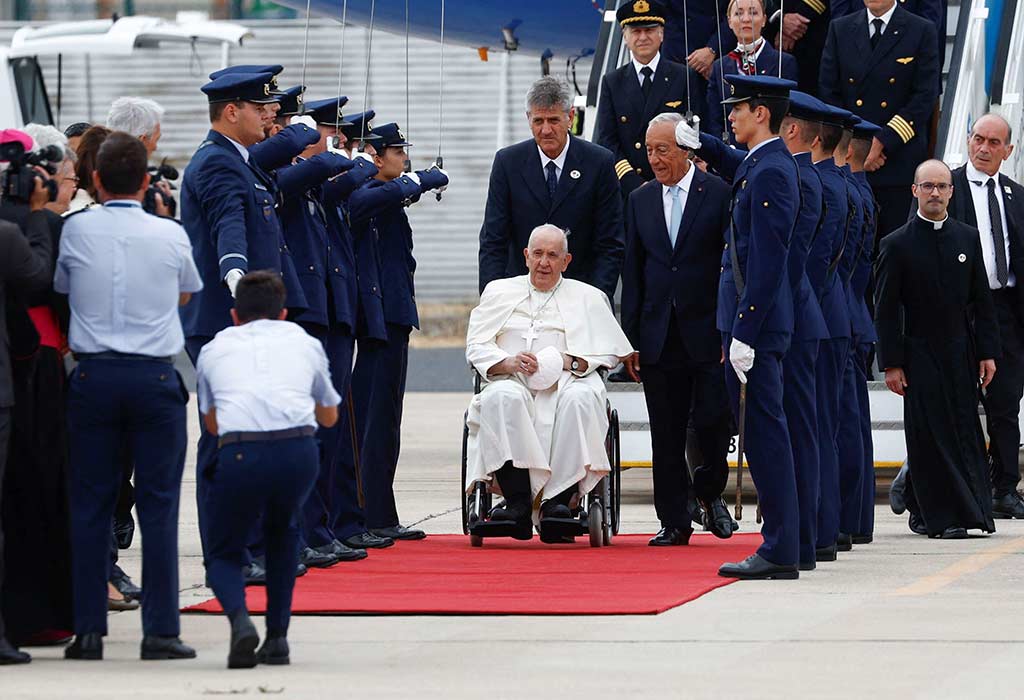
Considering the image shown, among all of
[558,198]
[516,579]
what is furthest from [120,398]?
[558,198]

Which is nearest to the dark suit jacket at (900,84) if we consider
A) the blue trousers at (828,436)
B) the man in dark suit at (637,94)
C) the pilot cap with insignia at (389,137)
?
the man in dark suit at (637,94)

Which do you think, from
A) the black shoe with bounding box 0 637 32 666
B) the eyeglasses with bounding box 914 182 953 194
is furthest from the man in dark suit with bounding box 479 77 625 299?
the black shoe with bounding box 0 637 32 666

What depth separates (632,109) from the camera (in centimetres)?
1083

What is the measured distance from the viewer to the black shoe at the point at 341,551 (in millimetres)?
Result: 8281

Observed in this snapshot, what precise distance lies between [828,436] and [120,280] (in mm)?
3512

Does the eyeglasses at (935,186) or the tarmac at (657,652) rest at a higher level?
the eyeglasses at (935,186)

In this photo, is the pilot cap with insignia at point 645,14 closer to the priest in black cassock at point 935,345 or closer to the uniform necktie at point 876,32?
the uniform necktie at point 876,32

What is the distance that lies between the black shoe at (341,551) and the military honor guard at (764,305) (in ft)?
5.25

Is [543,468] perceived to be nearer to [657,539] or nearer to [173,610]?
[657,539]

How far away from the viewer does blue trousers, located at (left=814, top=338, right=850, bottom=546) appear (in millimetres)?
8344

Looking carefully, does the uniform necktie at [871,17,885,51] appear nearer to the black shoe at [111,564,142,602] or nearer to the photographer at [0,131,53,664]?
the black shoe at [111,564,142,602]

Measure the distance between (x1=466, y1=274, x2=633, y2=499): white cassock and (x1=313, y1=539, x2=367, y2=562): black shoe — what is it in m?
0.67

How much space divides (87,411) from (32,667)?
741 mm

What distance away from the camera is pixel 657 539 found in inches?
353
